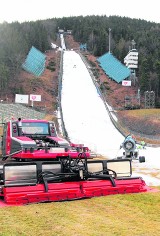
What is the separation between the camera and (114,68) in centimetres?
9931

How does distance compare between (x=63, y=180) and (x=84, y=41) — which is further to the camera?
(x=84, y=41)

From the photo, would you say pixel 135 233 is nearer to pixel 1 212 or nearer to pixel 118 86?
pixel 1 212

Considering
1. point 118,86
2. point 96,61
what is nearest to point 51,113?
point 118,86

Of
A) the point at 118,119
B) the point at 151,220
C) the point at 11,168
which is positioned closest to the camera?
the point at 151,220

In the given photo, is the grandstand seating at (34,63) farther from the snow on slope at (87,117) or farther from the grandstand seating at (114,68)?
the grandstand seating at (114,68)

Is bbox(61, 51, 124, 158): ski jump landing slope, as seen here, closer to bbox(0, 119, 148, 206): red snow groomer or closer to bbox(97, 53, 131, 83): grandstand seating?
bbox(97, 53, 131, 83): grandstand seating

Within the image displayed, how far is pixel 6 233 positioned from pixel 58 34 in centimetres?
17087

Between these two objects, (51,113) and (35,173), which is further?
(51,113)

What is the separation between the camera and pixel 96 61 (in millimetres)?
112812

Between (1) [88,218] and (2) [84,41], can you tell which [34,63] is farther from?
(1) [88,218]

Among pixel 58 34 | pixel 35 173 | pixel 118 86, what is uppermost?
pixel 58 34

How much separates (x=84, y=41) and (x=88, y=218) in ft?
486

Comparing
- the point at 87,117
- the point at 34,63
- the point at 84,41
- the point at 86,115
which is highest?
the point at 84,41

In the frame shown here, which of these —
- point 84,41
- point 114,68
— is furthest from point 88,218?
point 84,41
